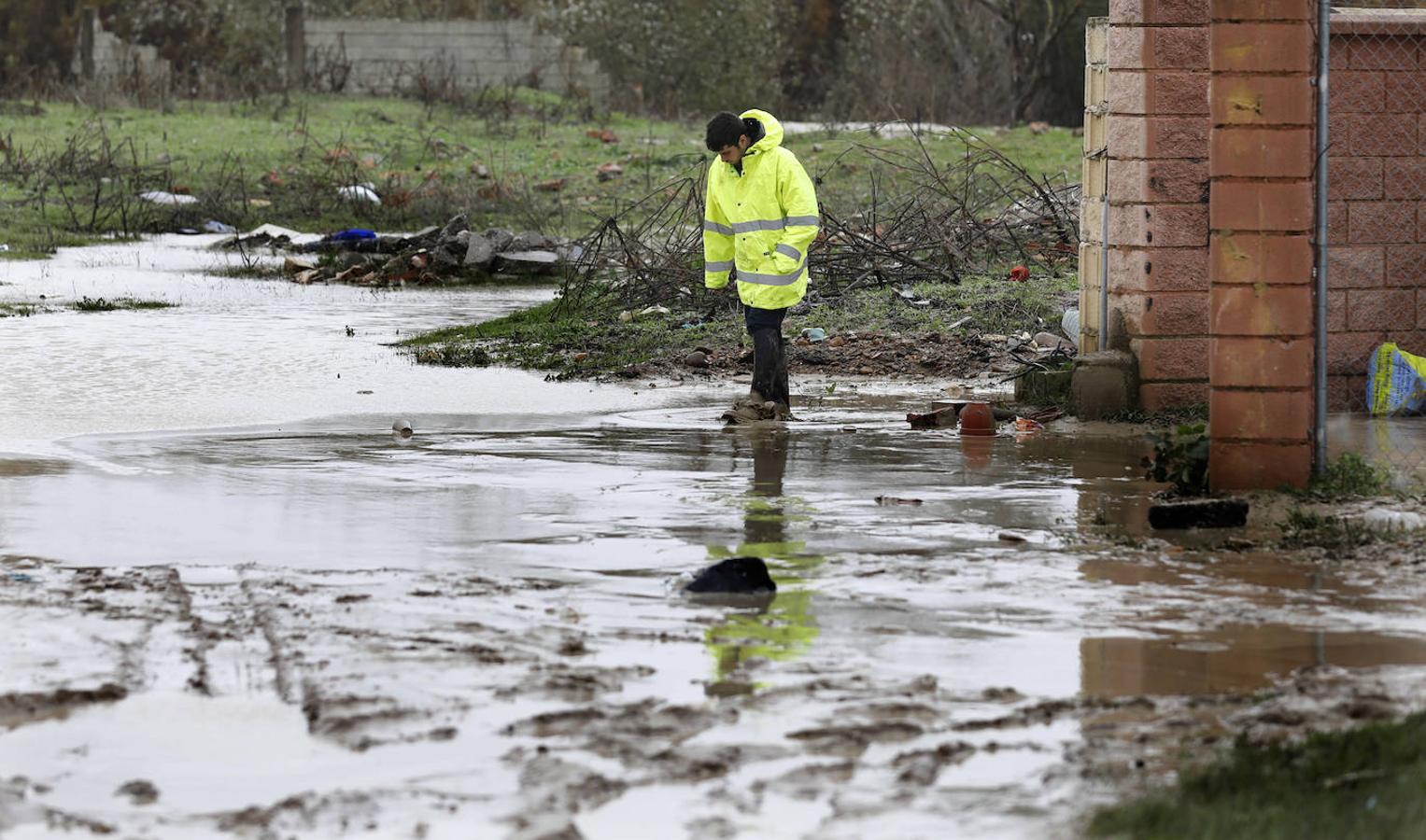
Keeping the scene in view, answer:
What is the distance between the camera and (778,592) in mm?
6598

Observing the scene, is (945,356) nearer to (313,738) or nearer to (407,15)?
(313,738)

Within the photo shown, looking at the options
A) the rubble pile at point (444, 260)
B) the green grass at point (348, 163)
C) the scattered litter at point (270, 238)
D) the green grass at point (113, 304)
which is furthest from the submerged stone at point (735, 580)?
the scattered litter at point (270, 238)

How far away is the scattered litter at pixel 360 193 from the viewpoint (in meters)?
26.8

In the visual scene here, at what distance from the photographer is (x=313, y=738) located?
4.93 m

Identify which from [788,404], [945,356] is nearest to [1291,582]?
[788,404]

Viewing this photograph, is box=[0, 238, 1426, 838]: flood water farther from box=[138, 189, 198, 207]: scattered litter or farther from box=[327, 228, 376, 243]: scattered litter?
box=[138, 189, 198, 207]: scattered litter

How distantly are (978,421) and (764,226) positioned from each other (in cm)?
175

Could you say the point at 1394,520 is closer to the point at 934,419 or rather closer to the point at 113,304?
the point at 934,419

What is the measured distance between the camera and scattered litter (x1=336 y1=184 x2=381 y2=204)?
1057 inches

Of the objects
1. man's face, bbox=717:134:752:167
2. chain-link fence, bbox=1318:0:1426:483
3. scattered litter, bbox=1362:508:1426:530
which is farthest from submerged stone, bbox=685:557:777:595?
chain-link fence, bbox=1318:0:1426:483

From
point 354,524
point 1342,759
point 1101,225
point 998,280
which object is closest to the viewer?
point 1342,759

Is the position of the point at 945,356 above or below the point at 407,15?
below

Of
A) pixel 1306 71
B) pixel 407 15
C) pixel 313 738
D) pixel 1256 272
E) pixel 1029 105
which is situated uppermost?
pixel 407 15

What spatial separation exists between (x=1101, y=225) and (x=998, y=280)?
15.7 feet
